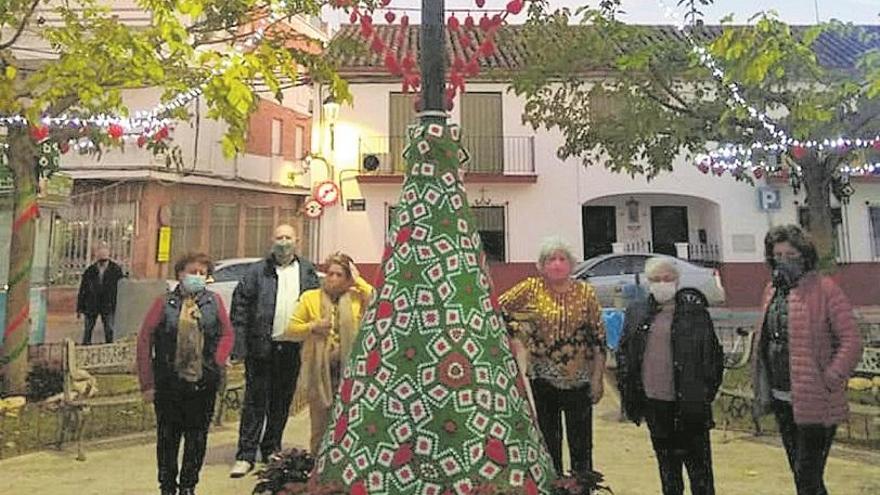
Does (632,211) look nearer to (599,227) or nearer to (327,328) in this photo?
(599,227)

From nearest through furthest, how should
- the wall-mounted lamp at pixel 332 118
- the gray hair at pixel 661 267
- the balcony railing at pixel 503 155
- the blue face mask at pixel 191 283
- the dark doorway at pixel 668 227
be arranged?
the gray hair at pixel 661 267
the blue face mask at pixel 191 283
the wall-mounted lamp at pixel 332 118
the balcony railing at pixel 503 155
the dark doorway at pixel 668 227

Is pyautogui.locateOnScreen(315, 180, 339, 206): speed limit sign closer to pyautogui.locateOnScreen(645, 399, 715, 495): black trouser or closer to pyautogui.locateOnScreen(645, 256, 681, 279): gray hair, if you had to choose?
pyautogui.locateOnScreen(645, 256, 681, 279): gray hair

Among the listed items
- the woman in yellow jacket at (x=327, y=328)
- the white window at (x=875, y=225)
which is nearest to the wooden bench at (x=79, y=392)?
the woman in yellow jacket at (x=327, y=328)

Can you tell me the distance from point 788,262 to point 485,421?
1.83 m

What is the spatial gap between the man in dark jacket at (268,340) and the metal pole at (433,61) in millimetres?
2274

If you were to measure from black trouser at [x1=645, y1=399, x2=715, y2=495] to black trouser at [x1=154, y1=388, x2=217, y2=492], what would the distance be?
7.73 feet

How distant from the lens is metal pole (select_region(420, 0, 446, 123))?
8.00 ft

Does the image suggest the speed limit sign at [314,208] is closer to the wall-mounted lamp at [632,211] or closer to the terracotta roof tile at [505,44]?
the terracotta roof tile at [505,44]

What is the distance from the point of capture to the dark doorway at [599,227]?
590 inches

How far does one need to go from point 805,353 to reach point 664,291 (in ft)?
2.22

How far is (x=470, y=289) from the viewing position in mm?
2291

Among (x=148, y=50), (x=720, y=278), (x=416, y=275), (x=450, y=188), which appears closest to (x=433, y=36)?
(x=450, y=188)

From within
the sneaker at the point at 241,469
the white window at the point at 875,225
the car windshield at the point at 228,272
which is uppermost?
the white window at the point at 875,225

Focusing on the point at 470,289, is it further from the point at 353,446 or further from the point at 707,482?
the point at 707,482
